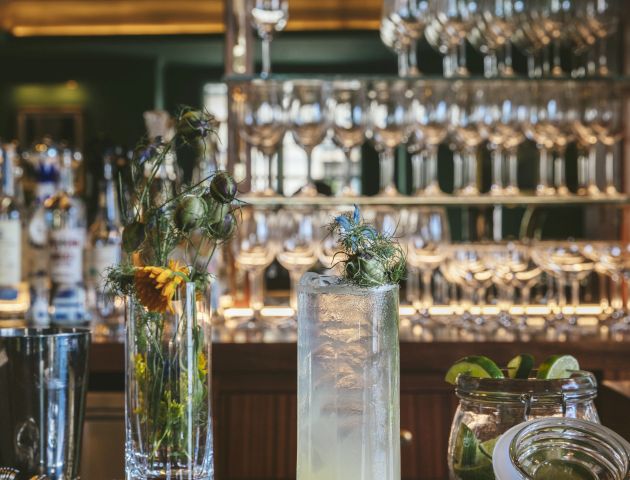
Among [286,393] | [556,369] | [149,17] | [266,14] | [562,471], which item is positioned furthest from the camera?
[149,17]

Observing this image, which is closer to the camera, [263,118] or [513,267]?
[513,267]

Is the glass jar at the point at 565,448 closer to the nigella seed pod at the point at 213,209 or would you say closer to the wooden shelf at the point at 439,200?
the nigella seed pod at the point at 213,209

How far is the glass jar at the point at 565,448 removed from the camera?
59 centimetres

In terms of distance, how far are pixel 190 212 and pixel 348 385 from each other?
0.19 m

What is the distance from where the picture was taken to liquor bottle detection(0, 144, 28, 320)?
209 cm

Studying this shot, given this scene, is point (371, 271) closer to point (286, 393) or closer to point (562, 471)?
point (562, 471)

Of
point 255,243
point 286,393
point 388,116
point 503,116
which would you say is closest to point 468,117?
point 503,116

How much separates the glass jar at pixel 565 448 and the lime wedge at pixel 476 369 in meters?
0.12

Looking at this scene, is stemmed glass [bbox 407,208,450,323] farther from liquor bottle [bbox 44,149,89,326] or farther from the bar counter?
liquor bottle [bbox 44,149,89,326]

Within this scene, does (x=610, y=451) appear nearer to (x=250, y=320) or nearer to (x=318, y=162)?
(x=250, y=320)

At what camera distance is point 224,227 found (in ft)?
2.54

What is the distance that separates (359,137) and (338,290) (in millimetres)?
1519

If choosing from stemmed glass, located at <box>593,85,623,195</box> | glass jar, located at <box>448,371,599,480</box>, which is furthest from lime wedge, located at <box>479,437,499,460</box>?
stemmed glass, located at <box>593,85,623,195</box>

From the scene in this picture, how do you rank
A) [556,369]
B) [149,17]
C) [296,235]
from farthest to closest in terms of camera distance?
[149,17] → [296,235] → [556,369]
